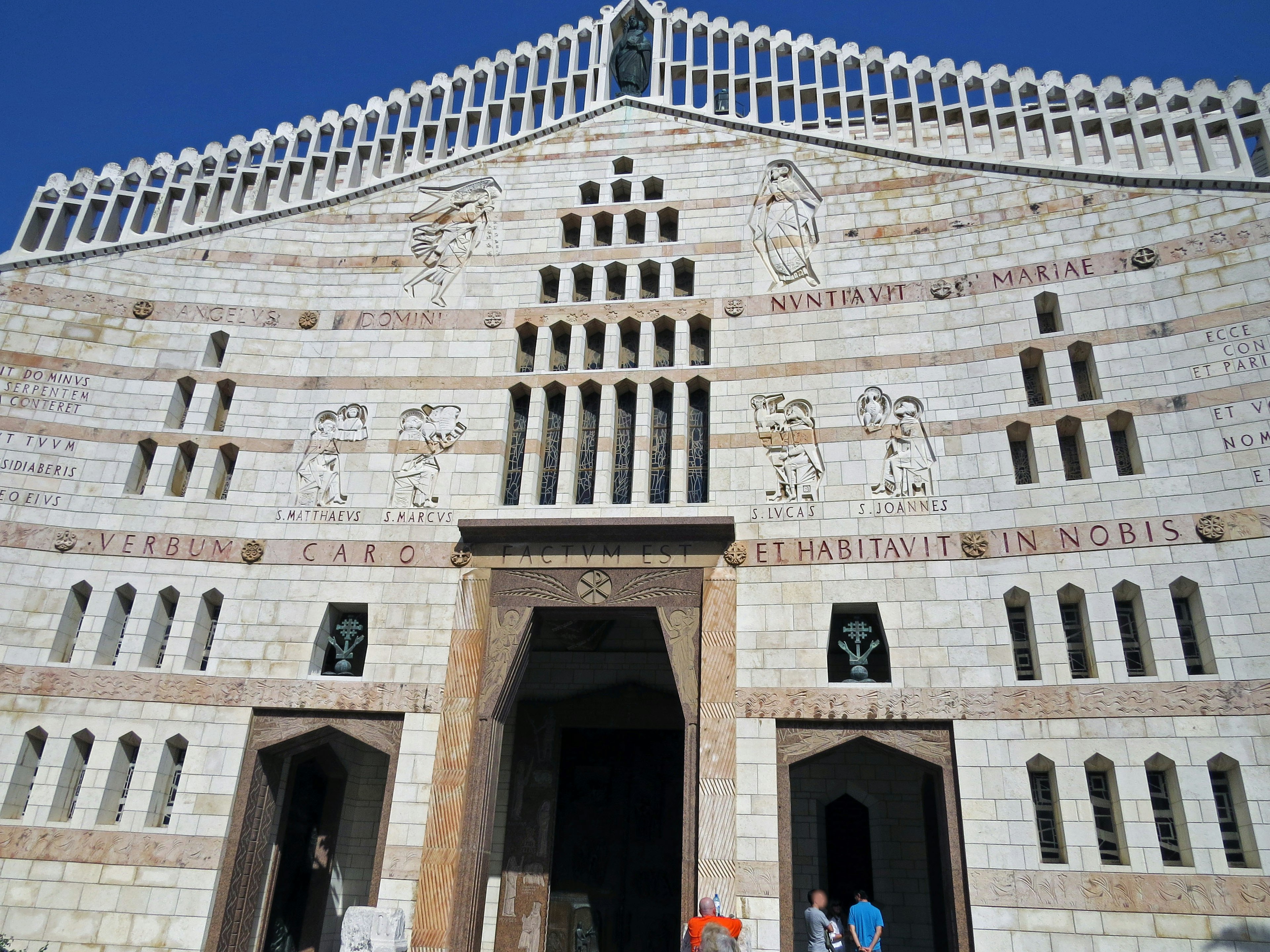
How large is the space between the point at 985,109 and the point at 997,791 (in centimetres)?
1297

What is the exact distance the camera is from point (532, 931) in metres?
17.2

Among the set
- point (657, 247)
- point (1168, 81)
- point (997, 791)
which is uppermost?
point (1168, 81)

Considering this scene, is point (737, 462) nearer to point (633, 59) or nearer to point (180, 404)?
point (633, 59)

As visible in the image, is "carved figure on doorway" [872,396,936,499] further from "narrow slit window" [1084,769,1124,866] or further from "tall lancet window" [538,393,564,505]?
"tall lancet window" [538,393,564,505]

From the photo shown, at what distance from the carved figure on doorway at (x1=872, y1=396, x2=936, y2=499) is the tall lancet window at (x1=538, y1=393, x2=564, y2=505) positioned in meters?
5.89

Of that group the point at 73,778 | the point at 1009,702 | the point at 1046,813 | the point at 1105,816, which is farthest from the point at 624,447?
the point at 73,778

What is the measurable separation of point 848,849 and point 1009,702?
4.78m

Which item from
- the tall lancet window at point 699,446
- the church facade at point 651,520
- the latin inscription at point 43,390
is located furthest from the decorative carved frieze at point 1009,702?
the latin inscription at point 43,390

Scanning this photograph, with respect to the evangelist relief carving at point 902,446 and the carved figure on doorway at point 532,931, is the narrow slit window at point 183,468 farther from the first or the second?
the evangelist relief carving at point 902,446

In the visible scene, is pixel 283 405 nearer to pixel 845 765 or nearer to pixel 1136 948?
pixel 845 765

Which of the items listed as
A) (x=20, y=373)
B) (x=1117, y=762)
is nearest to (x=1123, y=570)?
(x=1117, y=762)

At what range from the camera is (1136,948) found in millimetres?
12672

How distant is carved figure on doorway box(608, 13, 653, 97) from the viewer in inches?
840

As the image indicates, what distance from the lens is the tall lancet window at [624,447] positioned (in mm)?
17391
